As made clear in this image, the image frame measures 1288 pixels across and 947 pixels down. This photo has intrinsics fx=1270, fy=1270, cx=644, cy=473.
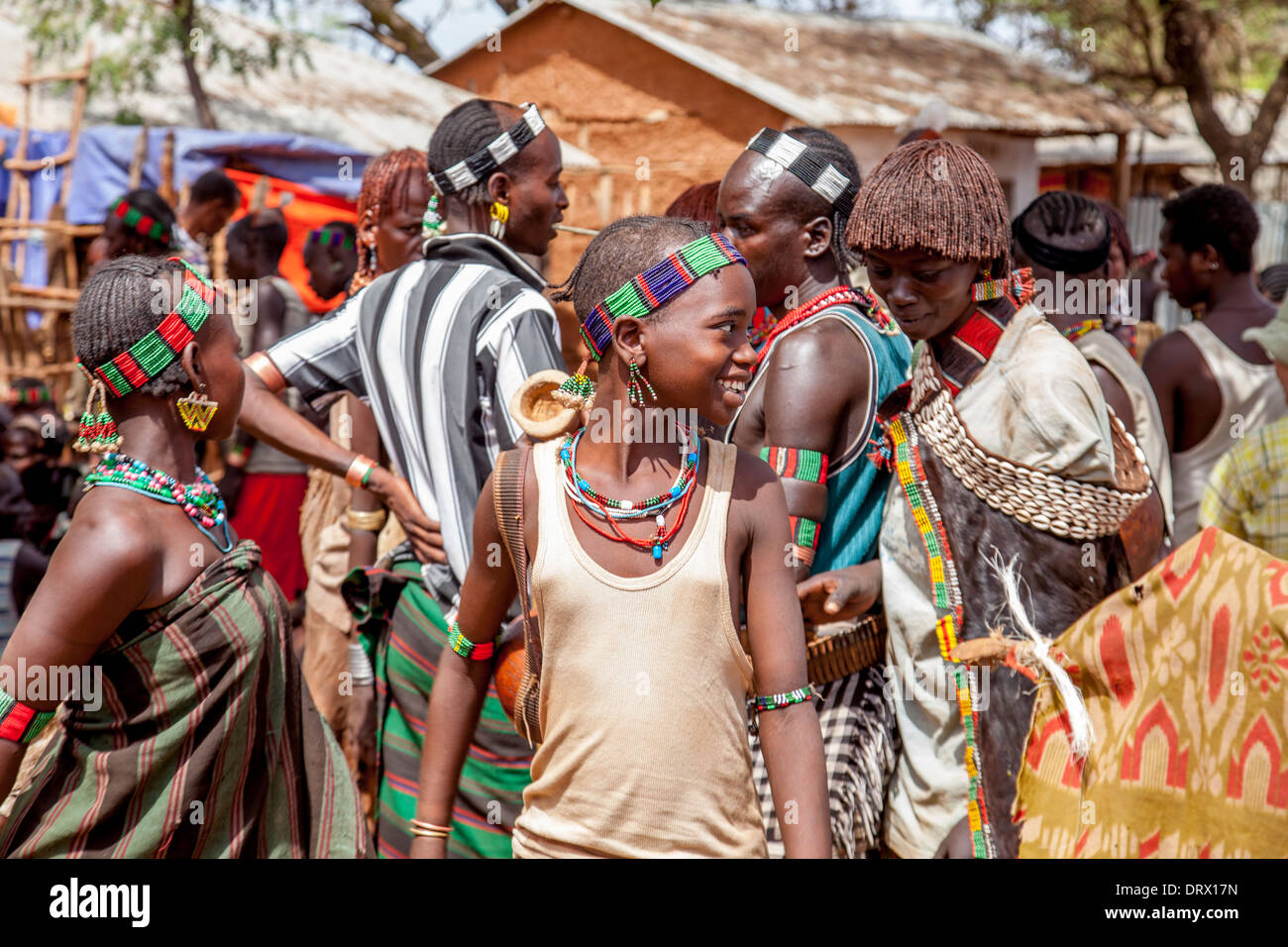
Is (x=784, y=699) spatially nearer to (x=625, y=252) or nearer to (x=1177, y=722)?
(x=1177, y=722)

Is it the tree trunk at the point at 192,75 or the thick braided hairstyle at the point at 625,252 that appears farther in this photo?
the tree trunk at the point at 192,75

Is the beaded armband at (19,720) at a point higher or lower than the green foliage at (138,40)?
lower

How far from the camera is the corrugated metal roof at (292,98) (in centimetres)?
1168

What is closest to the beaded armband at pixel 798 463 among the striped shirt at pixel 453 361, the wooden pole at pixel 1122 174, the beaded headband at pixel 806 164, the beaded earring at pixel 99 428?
the striped shirt at pixel 453 361

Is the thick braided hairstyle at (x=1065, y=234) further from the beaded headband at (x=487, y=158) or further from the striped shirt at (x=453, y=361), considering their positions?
the striped shirt at (x=453, y=361)

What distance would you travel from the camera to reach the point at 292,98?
12.7m

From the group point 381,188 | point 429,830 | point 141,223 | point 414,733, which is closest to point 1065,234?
point 381,188

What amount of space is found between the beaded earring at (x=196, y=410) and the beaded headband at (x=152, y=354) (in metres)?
0.08

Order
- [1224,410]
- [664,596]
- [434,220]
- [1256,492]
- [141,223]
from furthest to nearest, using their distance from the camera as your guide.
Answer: [141,223], [1224,410], [434,220], [1256,492], [664,596]

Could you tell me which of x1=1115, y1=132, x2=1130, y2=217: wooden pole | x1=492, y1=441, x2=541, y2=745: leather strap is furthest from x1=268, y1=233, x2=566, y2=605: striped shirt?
x1=1115, y1=132, x2=1130, y2=217: wooden pole

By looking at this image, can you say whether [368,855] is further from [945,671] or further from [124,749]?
[945,671]

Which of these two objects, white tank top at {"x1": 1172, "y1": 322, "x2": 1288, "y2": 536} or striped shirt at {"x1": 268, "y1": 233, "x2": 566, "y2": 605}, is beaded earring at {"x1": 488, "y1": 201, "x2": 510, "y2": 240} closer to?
striped shirt at {"x1": 268, "y1": 233, "x2": 566, "y2": 605}

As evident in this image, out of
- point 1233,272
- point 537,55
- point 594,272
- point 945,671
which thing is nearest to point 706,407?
point 594,272

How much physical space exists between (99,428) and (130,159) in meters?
8.11
